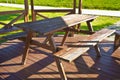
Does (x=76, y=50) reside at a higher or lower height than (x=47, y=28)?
lower

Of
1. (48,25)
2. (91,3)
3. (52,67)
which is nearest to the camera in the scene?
(48,25)

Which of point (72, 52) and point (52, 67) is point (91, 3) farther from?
point (72, 52)

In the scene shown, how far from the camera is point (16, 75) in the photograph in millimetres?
4195

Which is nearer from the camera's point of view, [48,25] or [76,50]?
[76,50]

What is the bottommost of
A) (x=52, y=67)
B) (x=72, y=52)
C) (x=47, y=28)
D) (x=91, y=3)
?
(x=52, y=67)

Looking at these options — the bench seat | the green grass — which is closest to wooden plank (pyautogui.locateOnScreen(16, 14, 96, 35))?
the bench seat

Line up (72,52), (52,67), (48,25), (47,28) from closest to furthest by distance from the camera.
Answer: (72,52)
(47,28)
(48,25)
(52,67)

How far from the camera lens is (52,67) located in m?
4.48

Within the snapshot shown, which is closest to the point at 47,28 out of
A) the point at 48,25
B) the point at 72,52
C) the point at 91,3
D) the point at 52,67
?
the point at 48,25

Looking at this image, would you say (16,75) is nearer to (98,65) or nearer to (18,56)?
(18,56)

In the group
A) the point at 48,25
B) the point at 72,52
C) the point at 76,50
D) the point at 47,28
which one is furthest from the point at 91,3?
the point at 72,52

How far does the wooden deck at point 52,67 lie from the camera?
412 centimetres

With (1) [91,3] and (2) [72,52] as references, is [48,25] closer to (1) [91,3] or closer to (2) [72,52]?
(2) [72,52]

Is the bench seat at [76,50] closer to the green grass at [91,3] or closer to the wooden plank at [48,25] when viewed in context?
the wooden plank at [48,25]
